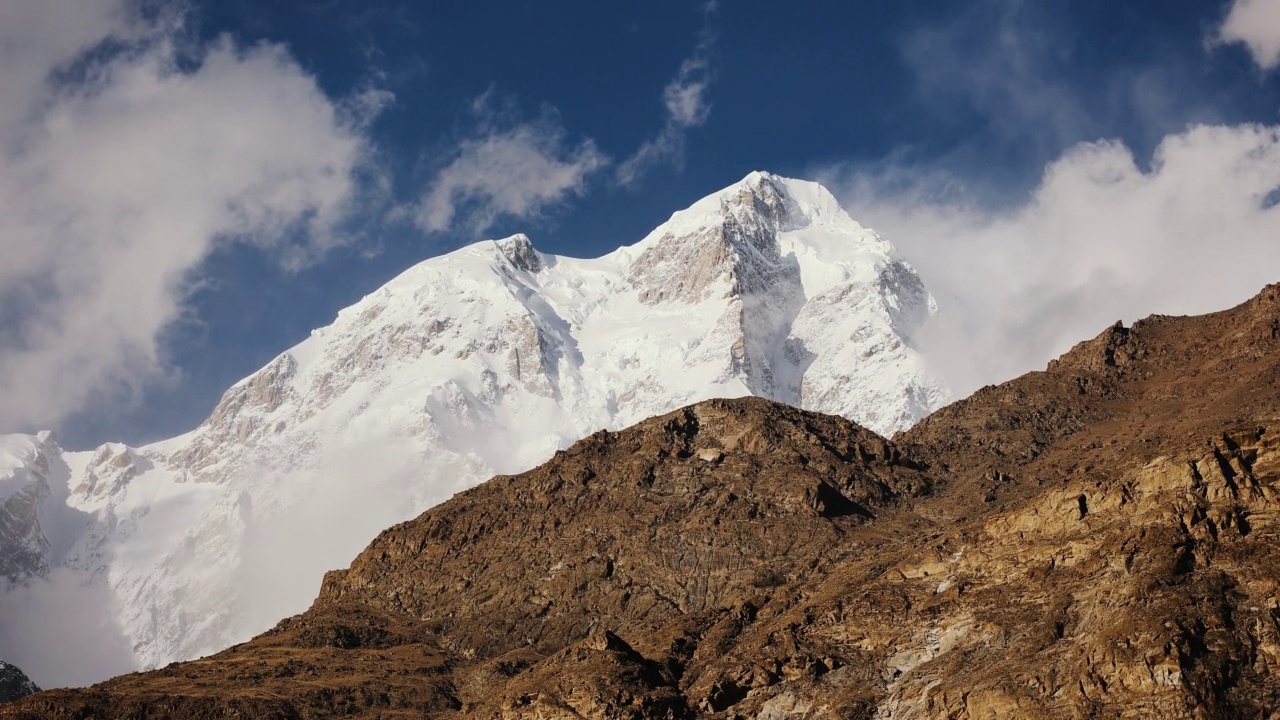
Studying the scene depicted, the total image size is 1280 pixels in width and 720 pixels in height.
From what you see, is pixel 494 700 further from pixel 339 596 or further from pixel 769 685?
pixel 339 596

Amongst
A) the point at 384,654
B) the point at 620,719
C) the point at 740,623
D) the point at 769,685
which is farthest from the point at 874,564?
the point at 384,654

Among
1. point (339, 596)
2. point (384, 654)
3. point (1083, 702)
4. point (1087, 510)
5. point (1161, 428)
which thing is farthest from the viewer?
point (339, 596)

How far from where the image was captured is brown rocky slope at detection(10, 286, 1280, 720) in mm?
94125

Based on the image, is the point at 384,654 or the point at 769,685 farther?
the point at 384,654

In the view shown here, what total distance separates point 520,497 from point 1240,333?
311 ft

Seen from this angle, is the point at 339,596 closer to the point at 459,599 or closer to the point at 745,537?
the point at 459,599

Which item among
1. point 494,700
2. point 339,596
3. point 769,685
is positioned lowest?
point 769,685

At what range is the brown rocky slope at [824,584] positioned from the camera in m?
94.1

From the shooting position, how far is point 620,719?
112m

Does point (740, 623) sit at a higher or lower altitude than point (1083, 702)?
higher

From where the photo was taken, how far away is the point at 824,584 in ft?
438

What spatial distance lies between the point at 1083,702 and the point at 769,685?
3052cm

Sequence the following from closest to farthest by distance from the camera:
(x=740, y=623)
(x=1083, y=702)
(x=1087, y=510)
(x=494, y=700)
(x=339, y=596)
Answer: (x=1083, y=702), (x=1087, y=510), (x=494, y=700), (x=740, y=623), (x=339, y=596)

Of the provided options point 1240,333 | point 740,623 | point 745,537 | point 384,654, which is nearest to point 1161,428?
A: point 1240,333
